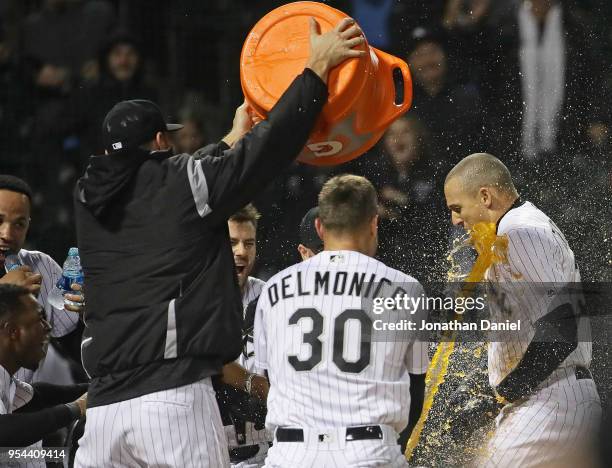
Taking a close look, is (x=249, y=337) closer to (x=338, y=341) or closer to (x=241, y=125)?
(x=241, y=125)

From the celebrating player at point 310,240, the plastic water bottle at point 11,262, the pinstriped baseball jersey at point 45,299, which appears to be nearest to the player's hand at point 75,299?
the plastic water bottle at point 11,262

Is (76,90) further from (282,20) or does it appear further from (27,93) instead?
(282,20)

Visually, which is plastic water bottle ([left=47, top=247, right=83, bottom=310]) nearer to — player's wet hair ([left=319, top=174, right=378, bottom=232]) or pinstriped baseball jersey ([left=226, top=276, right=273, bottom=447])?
pinstriped baseball jersey ([left=226, top=276, right=273, bottom=447])

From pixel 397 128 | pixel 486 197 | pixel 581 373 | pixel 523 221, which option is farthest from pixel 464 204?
pixel 397 128

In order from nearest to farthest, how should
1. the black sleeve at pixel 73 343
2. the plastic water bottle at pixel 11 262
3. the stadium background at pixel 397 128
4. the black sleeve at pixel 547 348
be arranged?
1. the black sleeve at pixel 547 348
2. the plastic water bottle at pixel 11 262
3. the black sleeve at pixel 73 343
4. the stadium background at pixel 397 128

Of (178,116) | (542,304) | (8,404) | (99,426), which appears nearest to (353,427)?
(99,426)

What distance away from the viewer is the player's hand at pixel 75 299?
154 inches

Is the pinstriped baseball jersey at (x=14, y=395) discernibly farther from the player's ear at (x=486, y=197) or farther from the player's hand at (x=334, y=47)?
the player's ear at (x=486, y=197)

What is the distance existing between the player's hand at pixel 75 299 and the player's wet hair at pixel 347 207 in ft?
5.01

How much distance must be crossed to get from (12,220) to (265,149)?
192 centimetres

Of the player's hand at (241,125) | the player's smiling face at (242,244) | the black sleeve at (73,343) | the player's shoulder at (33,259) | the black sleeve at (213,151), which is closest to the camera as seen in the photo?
the black sleeve at (213,151)

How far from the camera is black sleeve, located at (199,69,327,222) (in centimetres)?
275

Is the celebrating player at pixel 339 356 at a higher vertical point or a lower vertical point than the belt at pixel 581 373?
higher

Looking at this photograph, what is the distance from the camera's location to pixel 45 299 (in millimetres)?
4402
